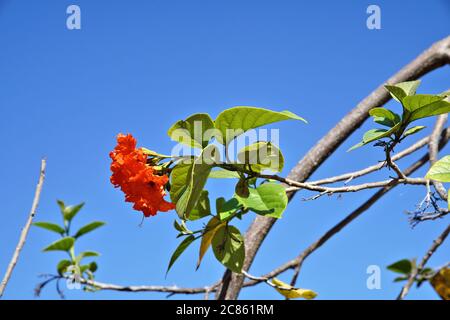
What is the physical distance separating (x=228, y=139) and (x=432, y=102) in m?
0.34

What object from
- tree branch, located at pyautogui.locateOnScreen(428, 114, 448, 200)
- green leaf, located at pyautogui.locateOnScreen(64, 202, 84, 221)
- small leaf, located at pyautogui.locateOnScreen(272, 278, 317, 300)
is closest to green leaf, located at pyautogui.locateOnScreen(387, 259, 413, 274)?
tree branch, located at pyautogui.locateOnScreen(428, 114, 448, 200)

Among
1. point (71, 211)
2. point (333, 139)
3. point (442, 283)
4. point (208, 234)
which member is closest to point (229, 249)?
point (208, 234)

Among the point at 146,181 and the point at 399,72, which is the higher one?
the point at 399,72

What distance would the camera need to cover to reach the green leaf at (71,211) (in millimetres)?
2084

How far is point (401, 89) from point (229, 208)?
1.20ft

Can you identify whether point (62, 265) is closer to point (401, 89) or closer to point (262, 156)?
point (262, 156)

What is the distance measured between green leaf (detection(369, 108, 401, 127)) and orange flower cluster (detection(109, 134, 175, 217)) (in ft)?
1.29

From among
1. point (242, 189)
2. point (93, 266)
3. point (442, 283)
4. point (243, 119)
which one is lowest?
point (442, 283)

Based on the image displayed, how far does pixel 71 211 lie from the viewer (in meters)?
2.09

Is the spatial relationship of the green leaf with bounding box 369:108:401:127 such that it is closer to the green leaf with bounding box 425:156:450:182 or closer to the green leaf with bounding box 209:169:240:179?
the green leaf with bounding box 425:156:450:182

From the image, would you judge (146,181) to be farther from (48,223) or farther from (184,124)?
(48,223)

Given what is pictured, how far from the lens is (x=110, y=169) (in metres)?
0.95

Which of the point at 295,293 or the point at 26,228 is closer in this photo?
the point at 26,228
